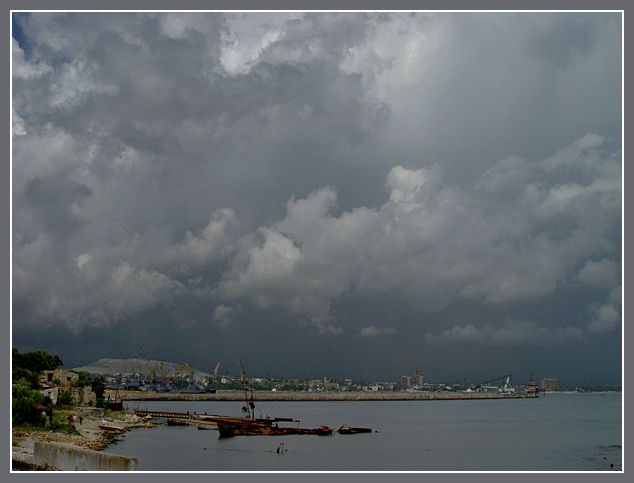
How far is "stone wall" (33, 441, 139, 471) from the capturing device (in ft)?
64.7

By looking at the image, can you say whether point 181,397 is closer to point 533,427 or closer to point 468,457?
point 533,427

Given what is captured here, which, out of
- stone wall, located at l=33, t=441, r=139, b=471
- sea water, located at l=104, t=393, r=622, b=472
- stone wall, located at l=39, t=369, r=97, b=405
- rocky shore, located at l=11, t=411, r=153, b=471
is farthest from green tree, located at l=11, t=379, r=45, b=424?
stone wall, located at l=33, t=441, r=139, b=471

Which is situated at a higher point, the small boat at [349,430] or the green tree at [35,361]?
the green tree at [35,361]

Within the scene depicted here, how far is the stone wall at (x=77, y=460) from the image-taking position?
19719 mm

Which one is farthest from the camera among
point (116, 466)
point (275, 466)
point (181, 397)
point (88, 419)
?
point (181, 397)

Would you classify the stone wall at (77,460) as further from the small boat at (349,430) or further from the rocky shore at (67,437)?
the small boat at (349,430)

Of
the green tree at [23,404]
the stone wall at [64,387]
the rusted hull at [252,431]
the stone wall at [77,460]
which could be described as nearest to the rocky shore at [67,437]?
the stone wall at [77,460]

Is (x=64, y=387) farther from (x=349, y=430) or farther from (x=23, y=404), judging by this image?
(x=349, y=430)

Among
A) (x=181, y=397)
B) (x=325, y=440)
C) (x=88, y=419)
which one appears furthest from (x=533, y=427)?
(x=181, y=397)

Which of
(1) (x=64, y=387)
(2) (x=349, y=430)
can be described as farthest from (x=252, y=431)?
(1) (x=64, y=387)

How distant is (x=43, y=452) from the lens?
72.7 ft

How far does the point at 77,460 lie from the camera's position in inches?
806

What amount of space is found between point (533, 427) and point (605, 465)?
40016mm

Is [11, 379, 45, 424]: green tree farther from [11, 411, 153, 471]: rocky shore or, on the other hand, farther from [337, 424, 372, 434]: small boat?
[337, 424, 372, 434]: small boat
